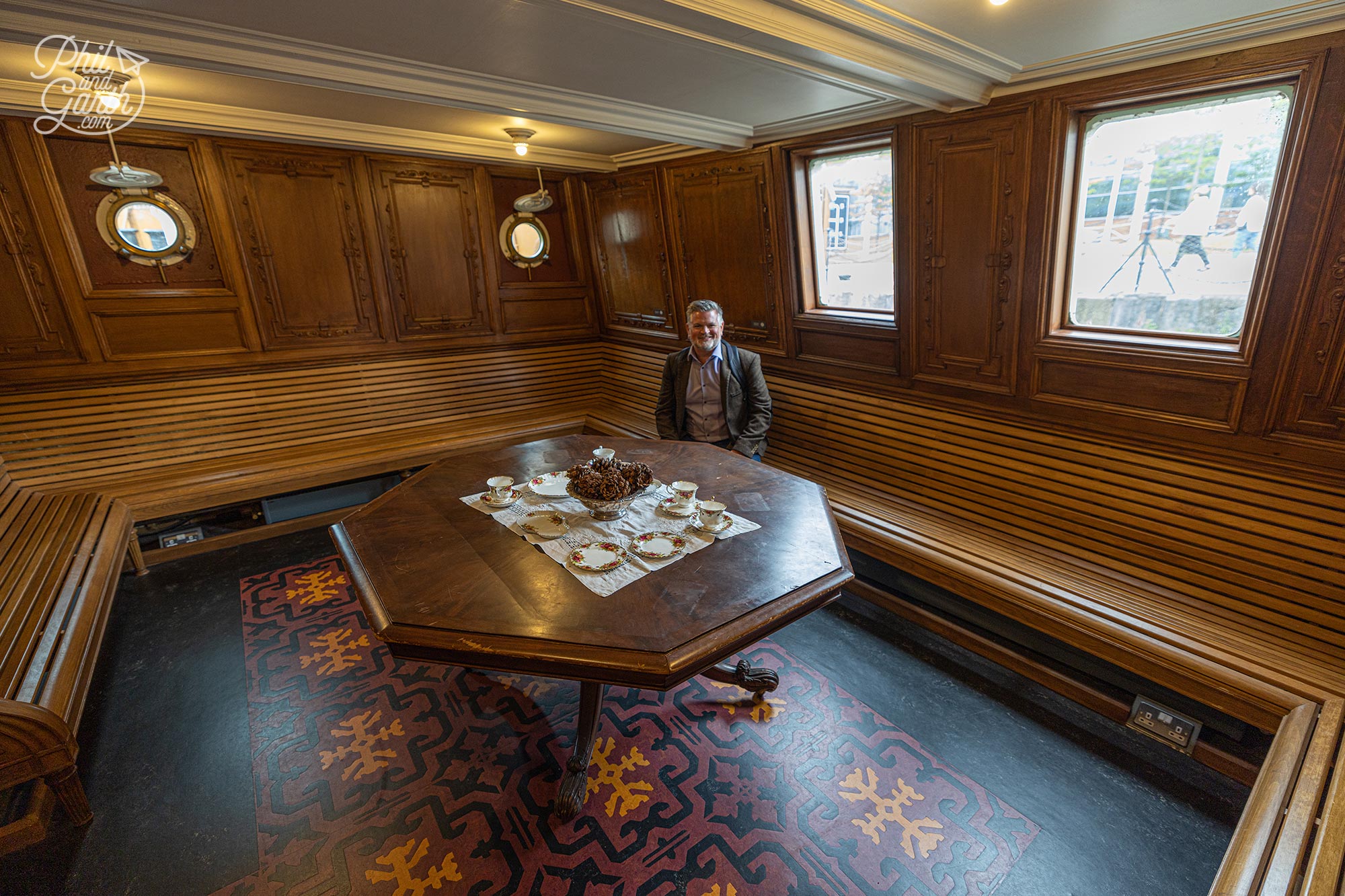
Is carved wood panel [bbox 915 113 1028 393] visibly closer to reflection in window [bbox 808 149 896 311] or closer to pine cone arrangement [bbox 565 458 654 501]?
reflection in window [bbox 808 149 896 311]

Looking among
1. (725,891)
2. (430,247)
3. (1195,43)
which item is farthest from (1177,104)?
(430,247)

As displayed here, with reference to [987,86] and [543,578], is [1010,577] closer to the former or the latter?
[543,578]

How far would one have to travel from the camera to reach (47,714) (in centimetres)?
198

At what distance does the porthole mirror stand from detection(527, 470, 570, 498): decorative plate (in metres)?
3.43

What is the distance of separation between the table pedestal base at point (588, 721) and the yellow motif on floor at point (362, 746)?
0.83m

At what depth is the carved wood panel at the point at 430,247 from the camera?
4910 millimetres

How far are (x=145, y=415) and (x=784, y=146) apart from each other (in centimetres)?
505

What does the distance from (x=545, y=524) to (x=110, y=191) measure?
423 centimetres

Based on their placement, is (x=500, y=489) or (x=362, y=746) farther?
(x=500, y=489)

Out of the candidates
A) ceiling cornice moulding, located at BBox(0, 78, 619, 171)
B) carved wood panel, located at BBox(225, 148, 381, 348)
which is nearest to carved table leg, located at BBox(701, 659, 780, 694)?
carved wood panel, located at BBox(225, 148, 381, 348)

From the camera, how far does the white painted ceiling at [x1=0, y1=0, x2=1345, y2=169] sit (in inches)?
79.3

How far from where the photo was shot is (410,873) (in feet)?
6.45

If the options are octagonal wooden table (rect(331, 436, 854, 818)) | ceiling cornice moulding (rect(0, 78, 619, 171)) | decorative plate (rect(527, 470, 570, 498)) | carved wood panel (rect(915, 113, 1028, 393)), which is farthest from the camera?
ceiling cornice moulding (rect(0, 78, 619, 171))

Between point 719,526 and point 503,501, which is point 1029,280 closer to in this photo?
A: point 719,526
